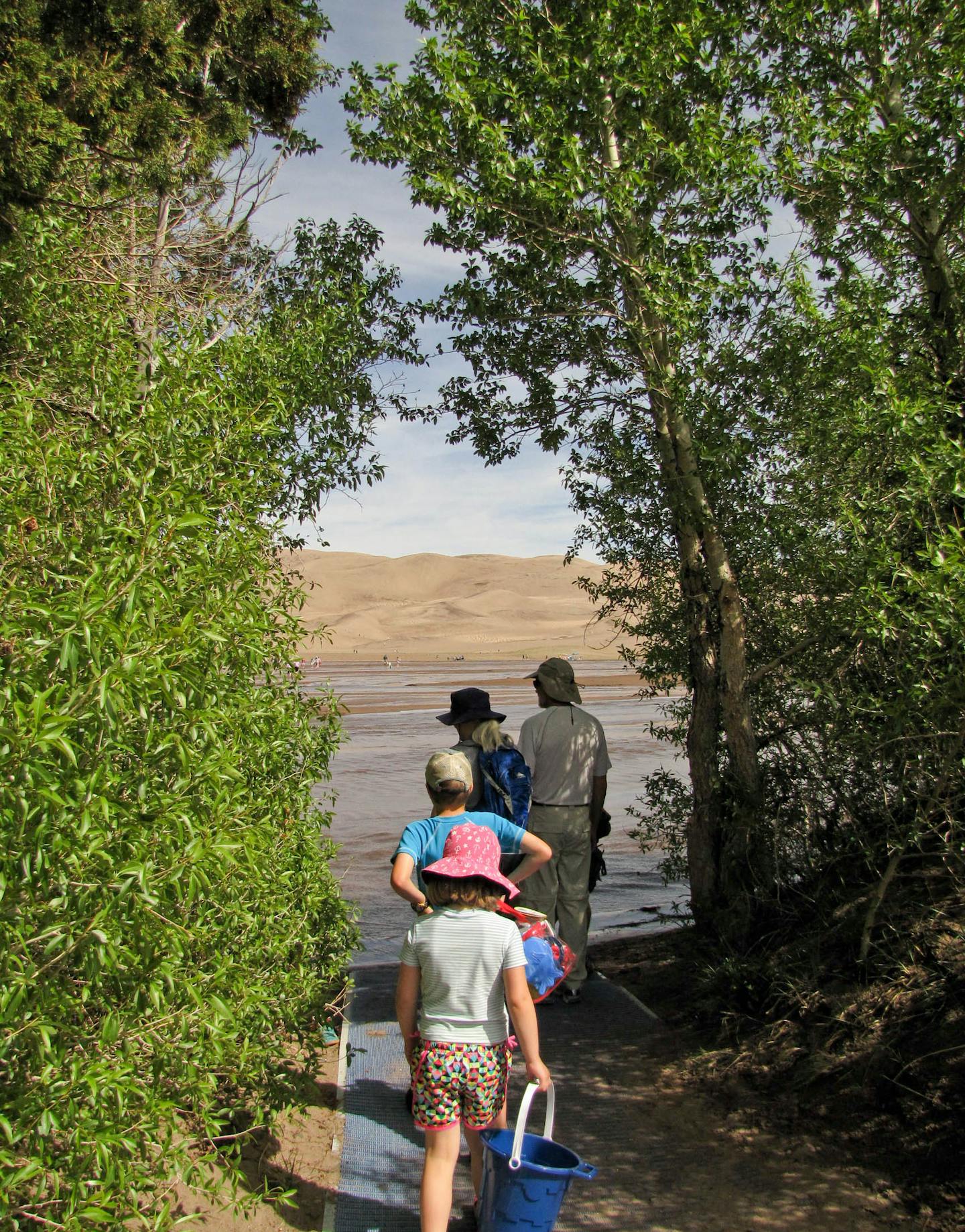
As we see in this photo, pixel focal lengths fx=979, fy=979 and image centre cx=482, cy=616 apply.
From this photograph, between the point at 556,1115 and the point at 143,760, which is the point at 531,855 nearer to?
the point at 556,1115

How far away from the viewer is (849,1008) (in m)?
4.34

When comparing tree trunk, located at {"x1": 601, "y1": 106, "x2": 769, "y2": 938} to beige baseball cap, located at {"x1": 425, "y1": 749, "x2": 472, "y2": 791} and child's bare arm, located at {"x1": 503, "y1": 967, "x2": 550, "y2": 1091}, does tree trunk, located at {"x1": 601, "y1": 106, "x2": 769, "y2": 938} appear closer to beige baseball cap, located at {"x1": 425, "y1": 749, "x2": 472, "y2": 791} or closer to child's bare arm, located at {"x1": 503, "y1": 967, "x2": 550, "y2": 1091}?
beige baseball cap, located at {"x1": 425, "y1": 749, "x2": 472, "y2": 791}

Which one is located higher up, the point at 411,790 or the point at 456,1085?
the point at 456,1085

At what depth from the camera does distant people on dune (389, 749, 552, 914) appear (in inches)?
139

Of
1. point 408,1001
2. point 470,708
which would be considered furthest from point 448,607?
point 408,1001

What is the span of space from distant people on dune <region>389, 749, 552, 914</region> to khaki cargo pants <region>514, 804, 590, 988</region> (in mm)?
1909

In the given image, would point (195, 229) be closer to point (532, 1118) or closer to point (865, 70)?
point (865, 70)

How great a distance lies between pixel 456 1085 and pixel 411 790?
500 inches

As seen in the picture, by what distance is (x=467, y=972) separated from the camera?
3020mm

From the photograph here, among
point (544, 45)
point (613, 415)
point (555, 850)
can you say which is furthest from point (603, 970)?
point (544, 45)

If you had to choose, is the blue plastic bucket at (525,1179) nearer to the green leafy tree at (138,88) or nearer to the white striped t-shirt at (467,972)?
the white striped t-shirt at (467,972)

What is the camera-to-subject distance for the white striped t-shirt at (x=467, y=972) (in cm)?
302

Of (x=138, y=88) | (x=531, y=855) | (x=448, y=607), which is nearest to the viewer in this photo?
(x=531, y=855)

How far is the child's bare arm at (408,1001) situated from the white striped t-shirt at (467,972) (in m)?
0.04
